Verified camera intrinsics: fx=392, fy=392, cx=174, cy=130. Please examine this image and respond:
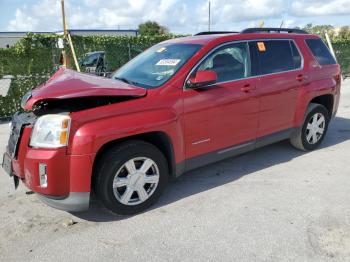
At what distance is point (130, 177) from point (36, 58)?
23.4ft

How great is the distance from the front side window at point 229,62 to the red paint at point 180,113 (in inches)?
3.3

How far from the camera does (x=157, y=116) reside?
12.8ft

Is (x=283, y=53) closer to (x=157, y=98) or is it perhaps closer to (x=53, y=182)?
(x=157, y=98)

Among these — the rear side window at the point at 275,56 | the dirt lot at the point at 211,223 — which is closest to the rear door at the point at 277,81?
the rear side window at the point at 275,56

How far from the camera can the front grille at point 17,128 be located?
3.69 m

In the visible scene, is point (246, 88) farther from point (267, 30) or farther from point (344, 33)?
point (344, 33)

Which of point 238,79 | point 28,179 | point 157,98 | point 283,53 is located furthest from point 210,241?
point 283,53

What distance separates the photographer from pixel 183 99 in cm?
412

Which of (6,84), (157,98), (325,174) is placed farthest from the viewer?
(6,84)

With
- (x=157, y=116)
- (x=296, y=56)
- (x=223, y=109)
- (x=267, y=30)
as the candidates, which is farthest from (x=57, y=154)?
(x=296, y=56)

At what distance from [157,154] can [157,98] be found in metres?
0.57

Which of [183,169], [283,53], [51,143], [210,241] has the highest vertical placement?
[283,53]

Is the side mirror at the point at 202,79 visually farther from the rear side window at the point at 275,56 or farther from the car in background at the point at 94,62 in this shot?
the car in background at the point at 94,62

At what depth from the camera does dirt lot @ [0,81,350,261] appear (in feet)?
10.8
